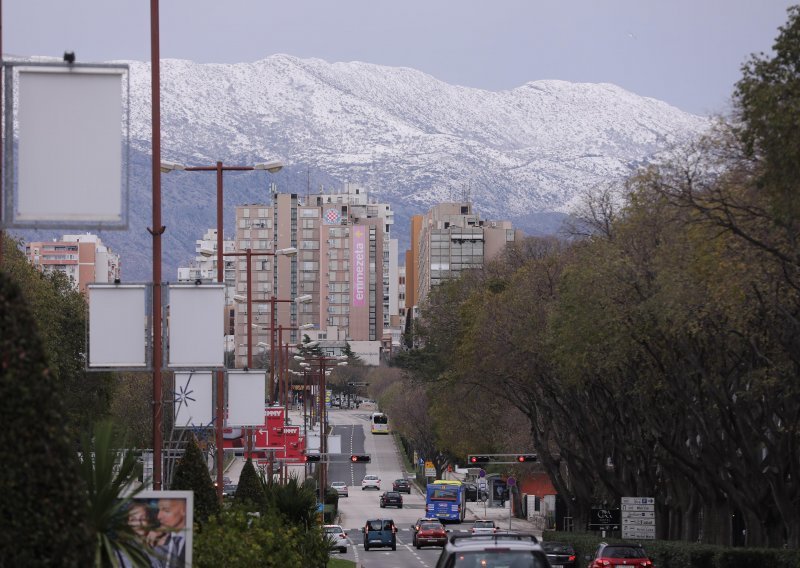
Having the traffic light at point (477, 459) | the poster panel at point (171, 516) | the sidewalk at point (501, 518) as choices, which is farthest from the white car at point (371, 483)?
the poster panel at point (171, 516)

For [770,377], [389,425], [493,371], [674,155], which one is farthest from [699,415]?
[389,425]

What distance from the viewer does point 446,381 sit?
7469cm

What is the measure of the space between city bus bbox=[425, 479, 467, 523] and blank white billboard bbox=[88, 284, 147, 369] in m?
72.7

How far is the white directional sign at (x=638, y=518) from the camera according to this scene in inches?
2034

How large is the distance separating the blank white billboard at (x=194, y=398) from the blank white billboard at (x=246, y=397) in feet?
3.99

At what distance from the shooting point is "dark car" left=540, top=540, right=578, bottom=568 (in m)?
47.8

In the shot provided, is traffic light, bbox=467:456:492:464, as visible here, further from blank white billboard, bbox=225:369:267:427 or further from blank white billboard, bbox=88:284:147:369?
blank white billboard, bbox=88:284:147:369

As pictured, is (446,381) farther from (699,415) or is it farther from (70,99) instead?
(70,99)

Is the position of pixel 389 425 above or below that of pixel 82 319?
below

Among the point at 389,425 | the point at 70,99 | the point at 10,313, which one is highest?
the point at 70,99

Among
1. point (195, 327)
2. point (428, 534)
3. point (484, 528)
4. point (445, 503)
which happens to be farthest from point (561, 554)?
point (445, 503)

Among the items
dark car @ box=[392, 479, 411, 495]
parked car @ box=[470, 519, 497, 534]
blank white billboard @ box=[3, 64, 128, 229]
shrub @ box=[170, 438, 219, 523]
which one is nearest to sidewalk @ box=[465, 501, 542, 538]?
parked car @ box=[470, 519, 497, 534]

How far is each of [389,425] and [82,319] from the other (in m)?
121

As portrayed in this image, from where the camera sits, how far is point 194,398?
3350 cm
